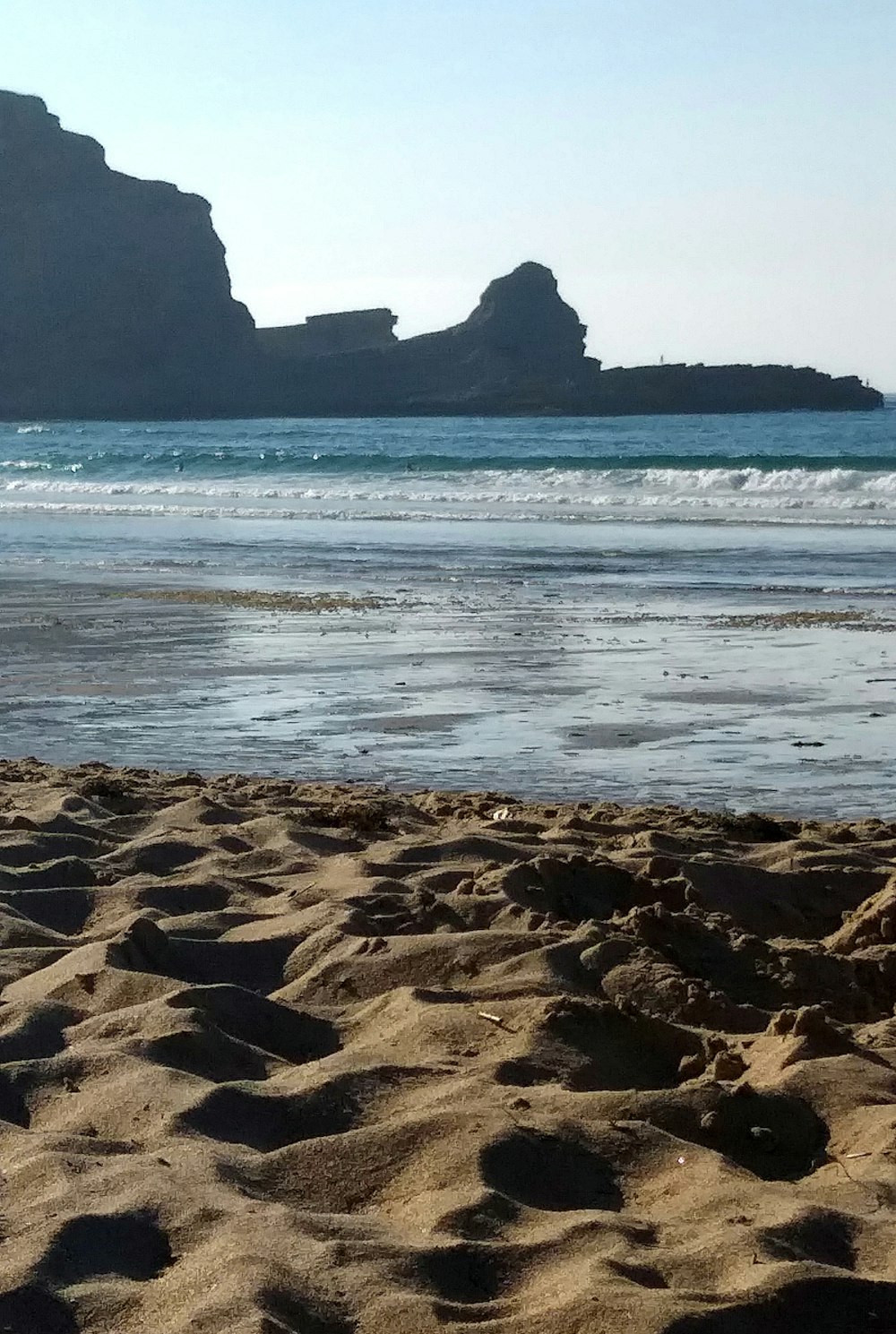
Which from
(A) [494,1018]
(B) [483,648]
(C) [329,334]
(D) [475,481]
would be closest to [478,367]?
(C) [329,334]

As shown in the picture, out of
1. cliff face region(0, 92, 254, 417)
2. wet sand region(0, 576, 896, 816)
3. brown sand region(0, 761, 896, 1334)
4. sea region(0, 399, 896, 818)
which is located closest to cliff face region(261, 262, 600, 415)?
cliff face region(0, 92, 254, 417)

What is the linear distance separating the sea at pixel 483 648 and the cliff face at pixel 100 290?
94457 mm

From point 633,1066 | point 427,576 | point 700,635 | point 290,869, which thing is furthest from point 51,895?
point 427,576

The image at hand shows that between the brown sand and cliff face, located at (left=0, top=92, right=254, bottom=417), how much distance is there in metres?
110

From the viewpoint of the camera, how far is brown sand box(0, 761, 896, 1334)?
2.30 metres

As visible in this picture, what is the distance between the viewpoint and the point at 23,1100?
2.99 metres

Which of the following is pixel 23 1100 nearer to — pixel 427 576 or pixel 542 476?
pixel 427 576

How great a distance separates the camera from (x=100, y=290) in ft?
399

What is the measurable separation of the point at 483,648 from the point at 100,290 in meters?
118

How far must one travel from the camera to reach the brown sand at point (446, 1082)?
7.55 ft

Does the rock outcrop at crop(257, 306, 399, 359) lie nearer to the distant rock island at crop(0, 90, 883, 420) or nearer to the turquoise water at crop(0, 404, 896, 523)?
the distant rock island at crop(0, 90, 883, 420)

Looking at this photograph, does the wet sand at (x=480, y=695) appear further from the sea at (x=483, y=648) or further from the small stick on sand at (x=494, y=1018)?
the small stick on sand at (x=494, y=1018)

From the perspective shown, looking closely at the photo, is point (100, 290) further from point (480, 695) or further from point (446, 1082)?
point (446, 1082)

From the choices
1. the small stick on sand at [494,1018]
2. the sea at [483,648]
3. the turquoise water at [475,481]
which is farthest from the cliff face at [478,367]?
the small stick on sand at [494,1018]
